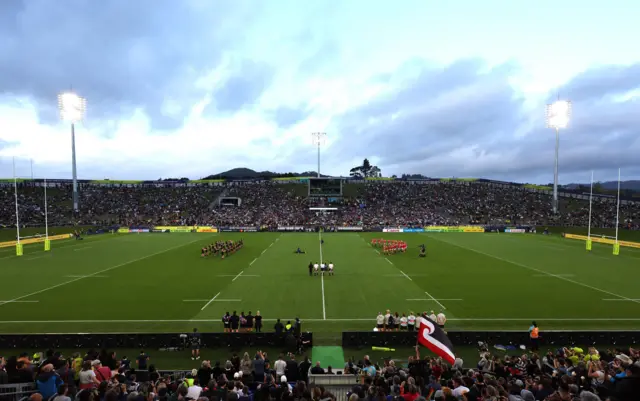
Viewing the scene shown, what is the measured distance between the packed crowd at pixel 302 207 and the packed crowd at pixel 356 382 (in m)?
62.6

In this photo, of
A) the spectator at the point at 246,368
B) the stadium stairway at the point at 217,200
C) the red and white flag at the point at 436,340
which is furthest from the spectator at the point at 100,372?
the stadium stairway at the point at 217,200

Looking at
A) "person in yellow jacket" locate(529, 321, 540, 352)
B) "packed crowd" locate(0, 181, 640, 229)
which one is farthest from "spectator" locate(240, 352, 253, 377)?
"packed crowd" locate(0, 181, 640, 229)

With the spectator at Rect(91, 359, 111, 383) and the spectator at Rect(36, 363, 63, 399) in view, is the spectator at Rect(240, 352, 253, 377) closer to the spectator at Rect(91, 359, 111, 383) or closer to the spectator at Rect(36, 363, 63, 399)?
the spectator at Rect(91, 359, 111, 383)

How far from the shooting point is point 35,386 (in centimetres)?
804

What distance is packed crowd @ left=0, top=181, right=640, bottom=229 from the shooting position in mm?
71938

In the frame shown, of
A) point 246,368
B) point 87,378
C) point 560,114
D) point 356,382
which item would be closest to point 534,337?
point 356,382

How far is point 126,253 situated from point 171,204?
4973 cm

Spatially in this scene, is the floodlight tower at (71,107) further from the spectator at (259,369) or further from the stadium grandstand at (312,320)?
the spectator at (259,369)

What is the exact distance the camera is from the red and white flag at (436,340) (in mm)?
10180

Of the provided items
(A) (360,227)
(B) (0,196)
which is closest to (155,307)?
(A) (360,227)

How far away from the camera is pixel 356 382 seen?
32.5 feet

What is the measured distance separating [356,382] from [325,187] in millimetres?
75334

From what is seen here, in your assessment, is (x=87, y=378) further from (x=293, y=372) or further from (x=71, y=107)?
(x=71, y=107)

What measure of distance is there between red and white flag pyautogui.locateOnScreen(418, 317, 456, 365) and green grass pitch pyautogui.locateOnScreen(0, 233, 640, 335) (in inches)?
260
